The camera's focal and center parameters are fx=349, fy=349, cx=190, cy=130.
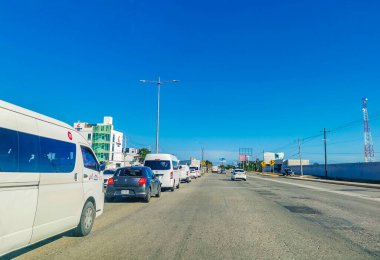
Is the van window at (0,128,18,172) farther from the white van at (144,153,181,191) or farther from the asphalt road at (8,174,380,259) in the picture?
the white van at (144,153,181,191)

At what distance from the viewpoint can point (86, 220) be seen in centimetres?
783

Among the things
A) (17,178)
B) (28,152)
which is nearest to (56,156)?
(28,152)

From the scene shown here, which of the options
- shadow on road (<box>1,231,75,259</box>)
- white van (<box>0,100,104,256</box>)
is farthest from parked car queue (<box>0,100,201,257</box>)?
shadow on road (<box>1,231,75,259</box>)

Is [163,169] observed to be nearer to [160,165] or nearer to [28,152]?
[160,165]

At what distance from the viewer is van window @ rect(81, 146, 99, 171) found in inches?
313

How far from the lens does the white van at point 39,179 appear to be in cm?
493

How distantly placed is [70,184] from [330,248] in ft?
17.4

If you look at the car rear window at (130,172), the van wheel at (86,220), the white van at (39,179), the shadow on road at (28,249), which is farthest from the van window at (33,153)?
the car rear window at (130,172)

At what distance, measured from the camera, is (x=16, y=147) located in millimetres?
5156

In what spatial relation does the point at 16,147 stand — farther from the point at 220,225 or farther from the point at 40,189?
the point at 220,225

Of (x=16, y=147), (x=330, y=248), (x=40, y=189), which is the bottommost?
(x=330, y=248)

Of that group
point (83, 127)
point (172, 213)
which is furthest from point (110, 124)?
point (172, 213)

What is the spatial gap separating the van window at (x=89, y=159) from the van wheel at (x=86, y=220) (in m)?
0.87

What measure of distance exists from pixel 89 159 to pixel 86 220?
1.42m
